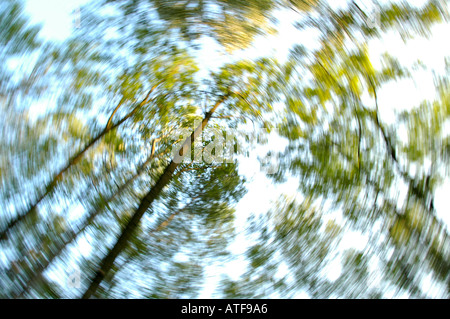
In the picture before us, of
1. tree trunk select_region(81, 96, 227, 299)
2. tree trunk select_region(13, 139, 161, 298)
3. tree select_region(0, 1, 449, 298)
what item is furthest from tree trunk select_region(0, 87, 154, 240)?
tree trunk select_region(81, 96, 227, 299)

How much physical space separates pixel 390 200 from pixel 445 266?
0.78 meters

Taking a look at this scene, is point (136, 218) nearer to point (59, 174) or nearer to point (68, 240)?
point (68, 240)

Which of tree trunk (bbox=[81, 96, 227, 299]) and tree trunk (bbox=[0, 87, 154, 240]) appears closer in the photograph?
tree trunk (bbox=[0, 87, 154, 240])

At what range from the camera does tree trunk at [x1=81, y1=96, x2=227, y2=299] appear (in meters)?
3.04

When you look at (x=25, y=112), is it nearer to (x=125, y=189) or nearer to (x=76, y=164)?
(x=76, y=164)

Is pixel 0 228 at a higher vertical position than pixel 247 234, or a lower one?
higher

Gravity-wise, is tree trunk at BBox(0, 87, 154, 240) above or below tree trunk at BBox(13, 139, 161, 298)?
above

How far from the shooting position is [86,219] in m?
3.48

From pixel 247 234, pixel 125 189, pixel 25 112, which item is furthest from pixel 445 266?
pixel 25 112

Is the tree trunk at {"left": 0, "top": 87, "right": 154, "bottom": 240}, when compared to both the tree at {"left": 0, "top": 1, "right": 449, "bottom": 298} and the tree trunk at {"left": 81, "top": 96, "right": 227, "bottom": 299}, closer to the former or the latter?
the tree at {"left": 0, "top": 1, "right": 449, "bottom": 298}

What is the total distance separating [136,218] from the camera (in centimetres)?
370

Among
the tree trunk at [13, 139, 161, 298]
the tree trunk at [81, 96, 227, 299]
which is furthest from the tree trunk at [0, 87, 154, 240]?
the tree trunk at [81, 96, 227, 299]

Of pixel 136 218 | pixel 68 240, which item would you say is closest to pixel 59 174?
pixel 68 240

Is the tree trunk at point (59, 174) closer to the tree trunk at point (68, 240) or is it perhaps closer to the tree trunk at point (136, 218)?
the tree trunk at point (68, 240)
